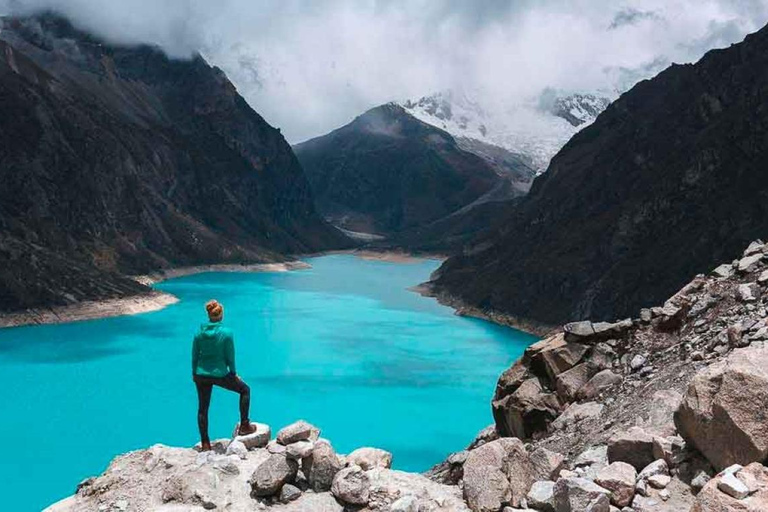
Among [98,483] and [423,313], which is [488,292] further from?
[98,483]

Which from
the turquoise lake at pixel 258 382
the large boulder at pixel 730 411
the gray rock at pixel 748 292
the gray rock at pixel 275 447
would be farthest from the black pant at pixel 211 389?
the turquoise lake at pixel 258 382

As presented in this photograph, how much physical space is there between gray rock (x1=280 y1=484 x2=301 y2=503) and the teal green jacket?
7.96 feet

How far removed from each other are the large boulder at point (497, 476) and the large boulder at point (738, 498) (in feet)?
9.42

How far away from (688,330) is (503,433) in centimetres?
541

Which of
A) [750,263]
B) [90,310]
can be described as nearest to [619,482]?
[750,263]

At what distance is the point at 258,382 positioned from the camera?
56.3 meters

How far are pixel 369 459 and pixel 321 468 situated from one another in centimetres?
93

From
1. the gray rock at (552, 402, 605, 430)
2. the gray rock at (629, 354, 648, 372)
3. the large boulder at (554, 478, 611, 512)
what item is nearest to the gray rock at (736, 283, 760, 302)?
the gray rock at (629, 354, 648, 372)

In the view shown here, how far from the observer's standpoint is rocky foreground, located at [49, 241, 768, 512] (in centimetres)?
835

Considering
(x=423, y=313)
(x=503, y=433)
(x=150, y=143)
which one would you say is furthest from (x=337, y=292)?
(x=503, y=433)

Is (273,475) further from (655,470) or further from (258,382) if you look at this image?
(258,382)

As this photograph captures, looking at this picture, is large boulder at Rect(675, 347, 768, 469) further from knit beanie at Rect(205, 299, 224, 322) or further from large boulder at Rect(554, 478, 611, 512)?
knit beanie at Rect(205, 299, 224, 322)

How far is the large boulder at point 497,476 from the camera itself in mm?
9688

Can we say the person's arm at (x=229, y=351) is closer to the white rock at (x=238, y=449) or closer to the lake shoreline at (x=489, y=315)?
the white rock at (x=238, y=449)
